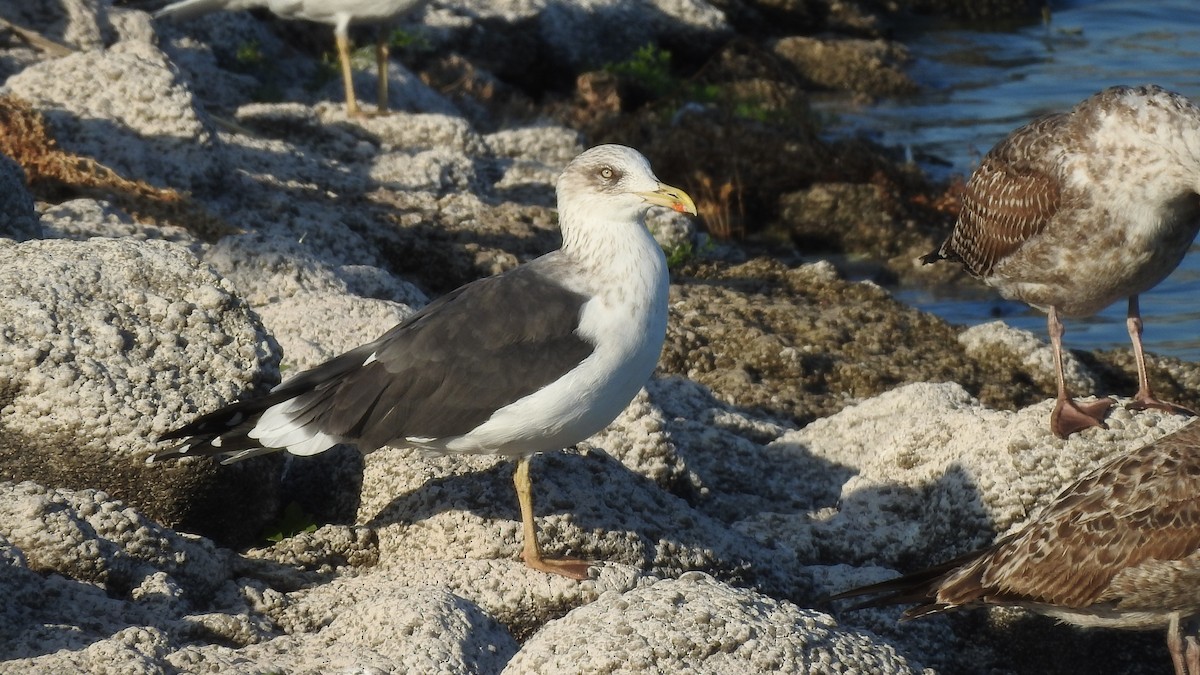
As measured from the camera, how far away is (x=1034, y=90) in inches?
794

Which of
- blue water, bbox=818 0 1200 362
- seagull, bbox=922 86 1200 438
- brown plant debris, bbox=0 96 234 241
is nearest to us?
seagull, bbox=922 86 1200 438

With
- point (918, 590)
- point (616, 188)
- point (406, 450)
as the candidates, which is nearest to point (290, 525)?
point (406, 450)

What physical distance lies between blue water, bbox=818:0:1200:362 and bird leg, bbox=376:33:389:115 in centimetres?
461

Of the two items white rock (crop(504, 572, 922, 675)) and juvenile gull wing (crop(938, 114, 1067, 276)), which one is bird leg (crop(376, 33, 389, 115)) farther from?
white rock (crop(504, 572, 922, 675))

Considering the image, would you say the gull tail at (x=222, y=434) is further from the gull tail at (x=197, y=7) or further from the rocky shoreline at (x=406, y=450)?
the gull tail at (x=197, y=7)

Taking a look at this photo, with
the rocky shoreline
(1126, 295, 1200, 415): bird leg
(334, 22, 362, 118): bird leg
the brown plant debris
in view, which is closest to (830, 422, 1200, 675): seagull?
the rocky shoreline

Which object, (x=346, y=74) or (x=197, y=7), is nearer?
(x=346, y=74)

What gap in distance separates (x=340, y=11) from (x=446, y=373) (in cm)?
848

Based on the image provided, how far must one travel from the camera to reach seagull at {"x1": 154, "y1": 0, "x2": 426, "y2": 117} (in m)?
13.4

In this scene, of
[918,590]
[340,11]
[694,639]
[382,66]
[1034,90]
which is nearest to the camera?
[694,639]

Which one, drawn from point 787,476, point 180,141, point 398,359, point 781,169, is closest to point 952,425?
point 787,476

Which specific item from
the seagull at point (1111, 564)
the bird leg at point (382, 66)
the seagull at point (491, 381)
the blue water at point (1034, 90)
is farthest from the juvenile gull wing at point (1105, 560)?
the bird leg at point (382, 66)

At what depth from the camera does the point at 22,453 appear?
5828mm

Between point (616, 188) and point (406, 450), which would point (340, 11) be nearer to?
point (616, 188)
